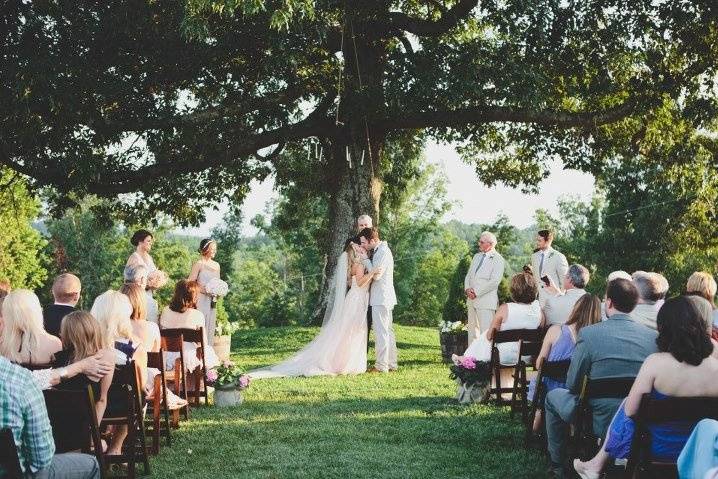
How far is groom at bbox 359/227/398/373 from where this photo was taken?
13.8m

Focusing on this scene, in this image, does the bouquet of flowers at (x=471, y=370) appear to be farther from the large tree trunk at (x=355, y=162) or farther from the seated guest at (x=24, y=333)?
the large tree trunk at (x=355, y=162)

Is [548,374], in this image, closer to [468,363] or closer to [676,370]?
[676,370]

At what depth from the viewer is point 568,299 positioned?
9234 millimetres

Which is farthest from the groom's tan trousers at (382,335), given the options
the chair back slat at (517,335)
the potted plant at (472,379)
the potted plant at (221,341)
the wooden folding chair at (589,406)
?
the wooden folding chair at (589,406)

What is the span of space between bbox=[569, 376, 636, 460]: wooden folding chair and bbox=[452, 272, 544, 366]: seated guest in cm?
326

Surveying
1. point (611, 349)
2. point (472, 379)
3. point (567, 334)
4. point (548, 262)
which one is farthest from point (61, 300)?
point (548, 262)

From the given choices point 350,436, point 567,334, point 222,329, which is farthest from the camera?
point 222,329

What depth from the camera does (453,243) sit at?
80.3 metres

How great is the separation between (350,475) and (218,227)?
6251 cm

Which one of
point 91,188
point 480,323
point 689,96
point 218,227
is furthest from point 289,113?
point 218,227

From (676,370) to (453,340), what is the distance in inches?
403

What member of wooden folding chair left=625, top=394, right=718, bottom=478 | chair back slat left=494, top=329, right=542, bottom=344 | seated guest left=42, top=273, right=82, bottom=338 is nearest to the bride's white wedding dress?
chair back slat left=494, top=329, right=542, bottom=344

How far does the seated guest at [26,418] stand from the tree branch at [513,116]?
1411cm

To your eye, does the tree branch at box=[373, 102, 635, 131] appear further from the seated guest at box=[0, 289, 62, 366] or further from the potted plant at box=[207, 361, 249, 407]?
the seated guest at box=[0, 289, 62, 366]
